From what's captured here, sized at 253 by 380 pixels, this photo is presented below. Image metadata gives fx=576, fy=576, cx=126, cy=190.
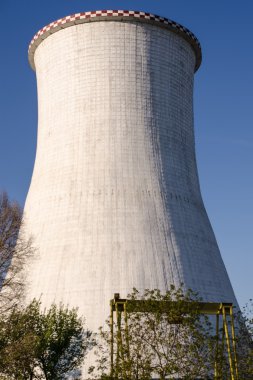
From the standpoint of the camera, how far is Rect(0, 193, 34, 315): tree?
1722 centimetres

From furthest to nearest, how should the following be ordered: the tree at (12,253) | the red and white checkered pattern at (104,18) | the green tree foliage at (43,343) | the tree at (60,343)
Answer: the red and white checkered pattern at (104,18) < the tree at (12,253) < the tree at (60,343) < the green tree foliage at (43,343)

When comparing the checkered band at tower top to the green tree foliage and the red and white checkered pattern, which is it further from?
the green tree foliage

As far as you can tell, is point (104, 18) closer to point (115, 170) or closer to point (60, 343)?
point (115, 170)

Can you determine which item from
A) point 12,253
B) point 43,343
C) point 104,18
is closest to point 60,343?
point 43,343

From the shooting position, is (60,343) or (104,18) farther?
(104,18)

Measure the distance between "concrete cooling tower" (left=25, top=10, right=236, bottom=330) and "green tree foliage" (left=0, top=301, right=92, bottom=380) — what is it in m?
0.76

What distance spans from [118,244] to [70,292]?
209 cm

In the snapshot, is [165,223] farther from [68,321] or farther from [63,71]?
[63,71]

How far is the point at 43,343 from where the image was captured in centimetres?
1556

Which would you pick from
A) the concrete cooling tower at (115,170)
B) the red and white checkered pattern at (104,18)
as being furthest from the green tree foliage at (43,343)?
the red and white checkered pattern at (104,18)

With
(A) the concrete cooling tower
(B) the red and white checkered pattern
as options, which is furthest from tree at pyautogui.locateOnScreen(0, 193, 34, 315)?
(B) the red and white checkered pattern

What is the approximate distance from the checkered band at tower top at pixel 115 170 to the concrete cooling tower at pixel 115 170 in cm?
4

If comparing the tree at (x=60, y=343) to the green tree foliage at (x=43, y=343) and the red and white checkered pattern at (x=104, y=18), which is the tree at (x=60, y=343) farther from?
the red and white checkered pattern at (x=104, y=18)

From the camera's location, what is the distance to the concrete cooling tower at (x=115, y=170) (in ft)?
58.6
